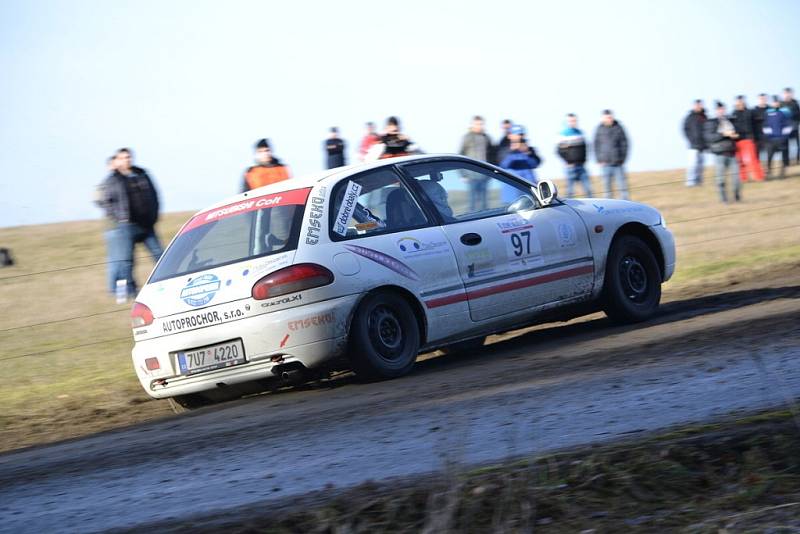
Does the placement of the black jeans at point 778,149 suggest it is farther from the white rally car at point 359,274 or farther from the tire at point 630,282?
the white rally car at point 359,274

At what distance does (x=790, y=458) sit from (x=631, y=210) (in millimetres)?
5570

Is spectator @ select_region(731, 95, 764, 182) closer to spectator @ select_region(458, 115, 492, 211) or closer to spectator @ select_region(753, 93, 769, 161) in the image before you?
spectator @ select_region(753, 93, 769, 161)

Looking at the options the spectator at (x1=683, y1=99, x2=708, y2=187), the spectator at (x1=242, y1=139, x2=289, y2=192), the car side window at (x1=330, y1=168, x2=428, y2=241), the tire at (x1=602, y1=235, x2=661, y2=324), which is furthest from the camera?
the spectator at (x1=683, y1=99, x2=708, y2=187)

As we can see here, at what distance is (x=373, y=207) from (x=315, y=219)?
1.98 ft

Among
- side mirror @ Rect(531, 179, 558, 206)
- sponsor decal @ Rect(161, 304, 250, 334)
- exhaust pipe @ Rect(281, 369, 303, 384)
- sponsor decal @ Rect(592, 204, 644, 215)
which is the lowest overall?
exhaust pipe @ Rect(281, 369, 303, 384)

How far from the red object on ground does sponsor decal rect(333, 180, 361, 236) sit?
20.1m

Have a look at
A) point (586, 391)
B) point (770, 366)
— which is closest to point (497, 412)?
point (586, 391)

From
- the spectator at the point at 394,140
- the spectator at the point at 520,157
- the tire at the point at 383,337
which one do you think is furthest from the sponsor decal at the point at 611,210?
the spectator at the point at 520,157

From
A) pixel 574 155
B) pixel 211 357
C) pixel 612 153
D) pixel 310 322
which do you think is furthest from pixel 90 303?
pixel 612 153

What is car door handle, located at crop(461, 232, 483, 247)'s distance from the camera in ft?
28.8

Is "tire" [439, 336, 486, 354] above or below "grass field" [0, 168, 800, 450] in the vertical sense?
below

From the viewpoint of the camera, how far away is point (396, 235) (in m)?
8.43

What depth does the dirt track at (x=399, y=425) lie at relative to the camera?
518 cm

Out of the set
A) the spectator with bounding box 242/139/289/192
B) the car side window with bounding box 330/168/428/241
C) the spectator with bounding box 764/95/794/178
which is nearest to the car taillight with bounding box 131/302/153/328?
the car side window with bounding box 330/168/428/241
